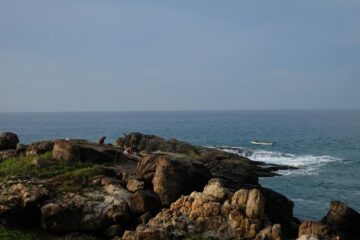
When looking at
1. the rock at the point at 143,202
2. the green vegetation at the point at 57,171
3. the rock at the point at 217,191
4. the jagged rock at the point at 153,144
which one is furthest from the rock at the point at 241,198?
the jagged rock at the point at 153,144

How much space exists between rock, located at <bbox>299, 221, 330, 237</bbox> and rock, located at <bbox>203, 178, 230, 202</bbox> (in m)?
4.46

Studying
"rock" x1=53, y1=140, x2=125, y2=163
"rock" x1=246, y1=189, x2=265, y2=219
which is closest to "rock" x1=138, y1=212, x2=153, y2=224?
"rock" x1=246, y1=189, x2=265, y2=219

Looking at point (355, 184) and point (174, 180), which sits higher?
point (174, 180)

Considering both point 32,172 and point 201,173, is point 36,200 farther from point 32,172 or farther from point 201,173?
point 201,173

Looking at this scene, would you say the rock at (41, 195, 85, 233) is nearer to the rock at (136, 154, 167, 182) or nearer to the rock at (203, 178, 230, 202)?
the rock at (136, 154, 167, 182)

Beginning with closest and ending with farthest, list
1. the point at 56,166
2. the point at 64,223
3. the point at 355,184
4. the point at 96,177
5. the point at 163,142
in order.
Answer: the point at 64,223
the point at 96,177
the point at 56,166
the point at 355,184
the point at 163,142

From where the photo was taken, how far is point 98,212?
25.0 metres

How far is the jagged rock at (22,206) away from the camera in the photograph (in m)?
24.9

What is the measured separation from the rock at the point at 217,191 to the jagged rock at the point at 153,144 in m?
38.7

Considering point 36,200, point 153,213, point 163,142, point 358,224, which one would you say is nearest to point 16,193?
point 36,200

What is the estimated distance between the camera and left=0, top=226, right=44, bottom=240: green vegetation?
76.4 feet

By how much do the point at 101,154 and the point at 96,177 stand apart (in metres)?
4.56

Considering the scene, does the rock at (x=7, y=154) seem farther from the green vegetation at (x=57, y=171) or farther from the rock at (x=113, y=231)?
the rock at (x=113, y=231)

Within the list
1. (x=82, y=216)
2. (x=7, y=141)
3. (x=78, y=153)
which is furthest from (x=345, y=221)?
(x=7, y=141)
